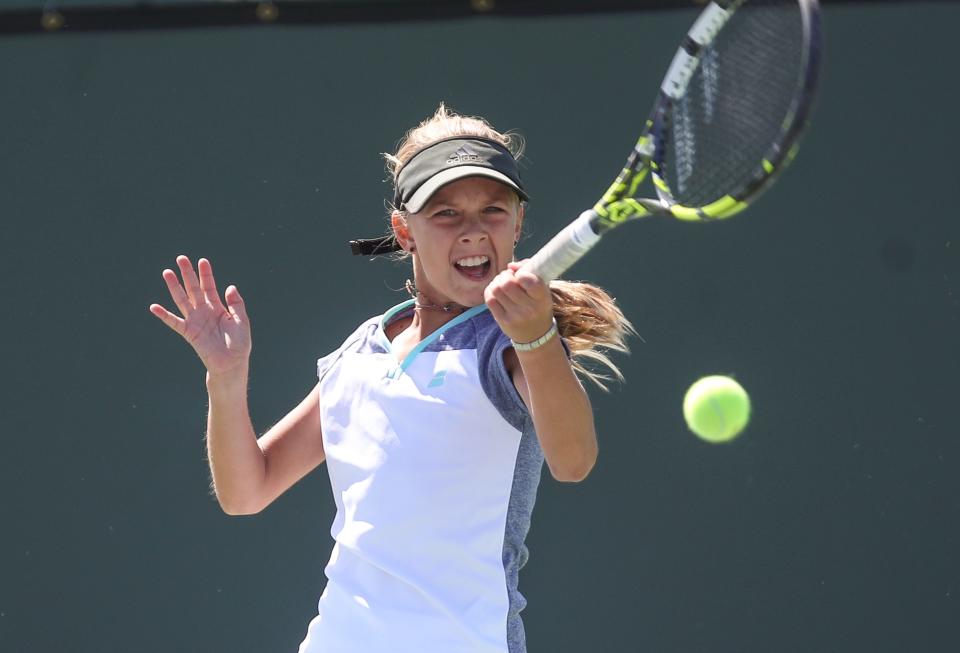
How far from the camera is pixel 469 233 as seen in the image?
2.01 meters

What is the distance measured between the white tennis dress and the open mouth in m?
0.08

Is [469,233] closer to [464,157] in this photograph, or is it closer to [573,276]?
[464,157]

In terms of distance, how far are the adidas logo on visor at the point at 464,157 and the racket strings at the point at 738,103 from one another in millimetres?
→ 292

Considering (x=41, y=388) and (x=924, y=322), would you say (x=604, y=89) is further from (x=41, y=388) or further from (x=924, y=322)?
(x=41, y=388)

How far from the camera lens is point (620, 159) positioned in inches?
134

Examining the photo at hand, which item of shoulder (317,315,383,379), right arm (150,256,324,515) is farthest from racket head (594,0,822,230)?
right arm (150,256,324,515)

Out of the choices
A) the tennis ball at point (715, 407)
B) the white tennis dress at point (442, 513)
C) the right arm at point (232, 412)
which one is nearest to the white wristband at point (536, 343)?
the white tennis dress at point (442, 513)

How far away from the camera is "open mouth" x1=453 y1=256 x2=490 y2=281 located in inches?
80.0

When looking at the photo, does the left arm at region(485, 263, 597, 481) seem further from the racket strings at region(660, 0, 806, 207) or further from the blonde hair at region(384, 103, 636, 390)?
the racket strings at region(660, 0, 806, 207)

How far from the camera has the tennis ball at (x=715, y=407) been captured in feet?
11.0

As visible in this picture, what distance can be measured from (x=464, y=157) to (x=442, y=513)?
531mm

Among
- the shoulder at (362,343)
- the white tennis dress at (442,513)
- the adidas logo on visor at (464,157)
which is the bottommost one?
the white tennis dress at (442,513)

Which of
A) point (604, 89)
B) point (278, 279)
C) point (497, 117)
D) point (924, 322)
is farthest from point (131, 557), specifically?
point (924, 322)

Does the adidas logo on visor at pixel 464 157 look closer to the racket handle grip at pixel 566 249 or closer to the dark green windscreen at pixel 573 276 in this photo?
the racket handle grip at pixel 566 249
